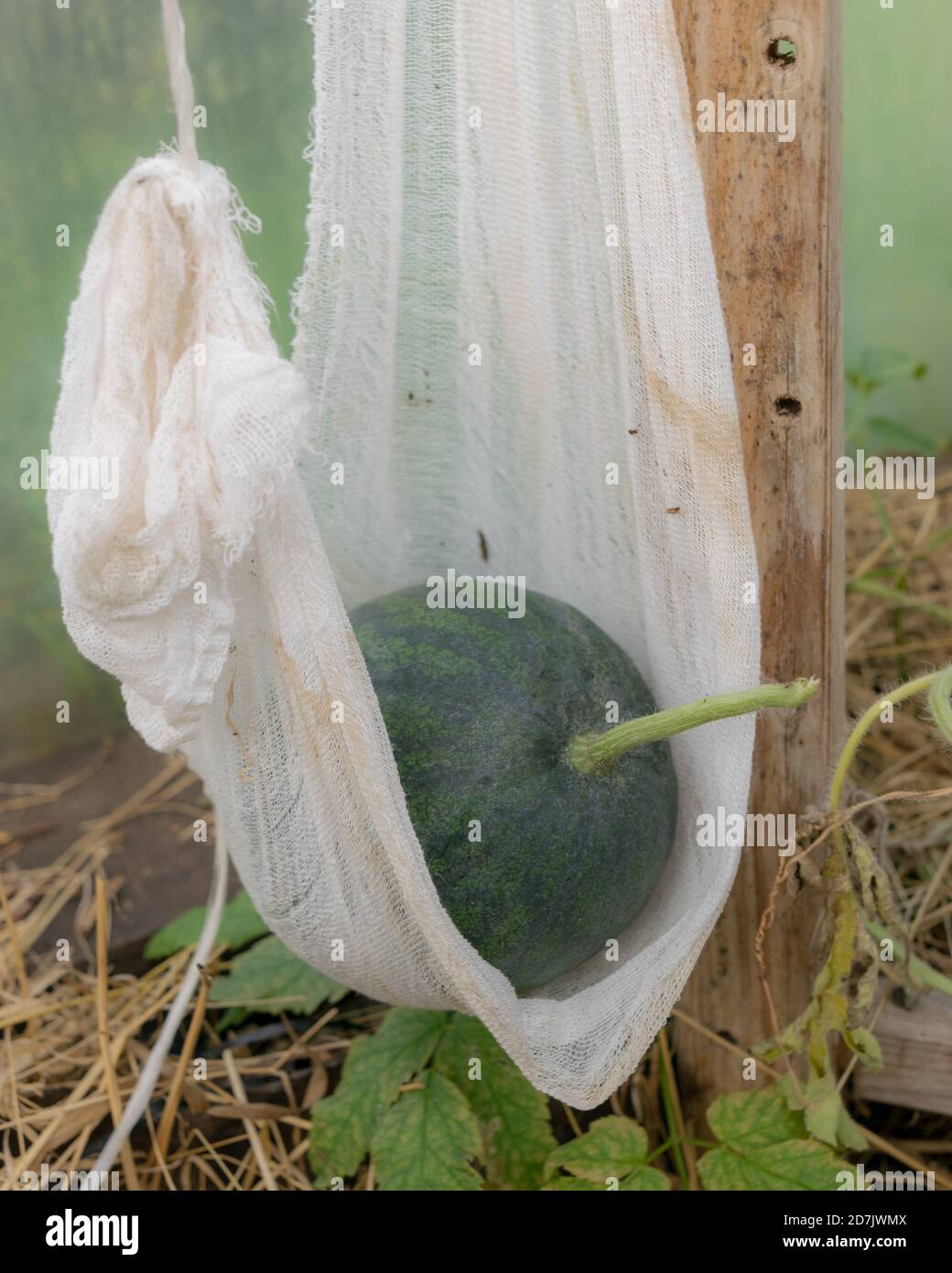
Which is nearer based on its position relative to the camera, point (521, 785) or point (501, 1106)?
point (521, 785)

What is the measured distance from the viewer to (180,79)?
0.85m

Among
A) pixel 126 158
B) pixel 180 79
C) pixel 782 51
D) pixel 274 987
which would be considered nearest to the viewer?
pixel 180 79

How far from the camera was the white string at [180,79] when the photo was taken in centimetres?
83

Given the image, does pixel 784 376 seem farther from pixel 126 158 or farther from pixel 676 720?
pixel 126 158

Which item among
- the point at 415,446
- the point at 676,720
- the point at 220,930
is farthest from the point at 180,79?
the point at 220,930

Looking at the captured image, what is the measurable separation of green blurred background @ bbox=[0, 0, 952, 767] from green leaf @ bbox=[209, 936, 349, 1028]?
80cm

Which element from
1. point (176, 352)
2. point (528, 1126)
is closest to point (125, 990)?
point (528, 1126)

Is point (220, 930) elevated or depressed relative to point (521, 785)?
depressed

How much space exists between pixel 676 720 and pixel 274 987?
727mm

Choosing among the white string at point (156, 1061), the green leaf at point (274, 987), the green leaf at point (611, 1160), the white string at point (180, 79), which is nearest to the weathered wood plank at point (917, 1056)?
the green leaf at point (611, 1160)

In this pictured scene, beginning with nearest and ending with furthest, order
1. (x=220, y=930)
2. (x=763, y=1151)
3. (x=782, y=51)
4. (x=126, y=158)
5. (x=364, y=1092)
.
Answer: (x=782, y=51) < (x=763, y=1151) < (x=364, y=1092) < (x=220, y=930) < (x=126, y=158)

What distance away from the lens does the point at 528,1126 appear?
3.80ft

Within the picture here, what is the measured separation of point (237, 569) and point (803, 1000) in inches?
29.7
